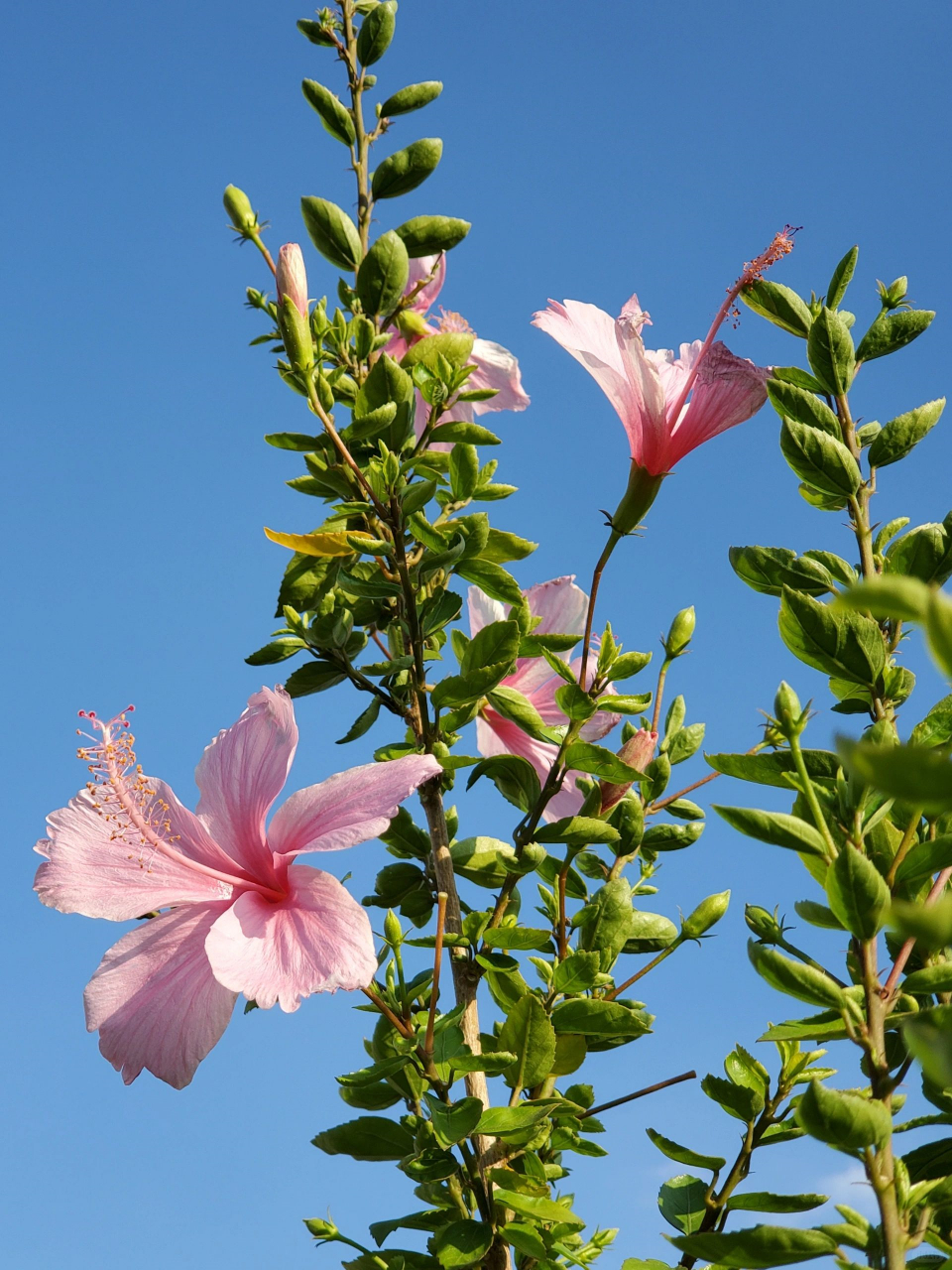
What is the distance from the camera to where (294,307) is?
1.75m

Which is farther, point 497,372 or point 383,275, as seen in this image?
point 497,372

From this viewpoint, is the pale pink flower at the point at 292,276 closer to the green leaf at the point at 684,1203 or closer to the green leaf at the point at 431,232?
the green leaf at the point at 431,232

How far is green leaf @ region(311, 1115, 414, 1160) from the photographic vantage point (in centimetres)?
171

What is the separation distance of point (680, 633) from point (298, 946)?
2.89 ft

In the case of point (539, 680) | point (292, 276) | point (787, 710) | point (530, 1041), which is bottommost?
point (530, 1041)

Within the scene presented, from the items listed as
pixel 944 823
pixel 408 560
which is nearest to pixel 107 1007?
pixel 408 560

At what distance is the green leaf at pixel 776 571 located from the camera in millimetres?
1436

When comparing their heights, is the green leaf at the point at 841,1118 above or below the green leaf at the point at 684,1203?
above

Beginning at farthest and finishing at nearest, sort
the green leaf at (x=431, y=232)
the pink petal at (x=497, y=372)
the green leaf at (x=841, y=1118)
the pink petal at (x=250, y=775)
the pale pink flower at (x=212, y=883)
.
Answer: the pink petal at (x=497, y=372) < the green leaf at (x=431, y=232) < the pink petal at (x=250, y=775) < the pale pink flower at (x=212, y=883) < the green leaf at (x=841, y=1118)

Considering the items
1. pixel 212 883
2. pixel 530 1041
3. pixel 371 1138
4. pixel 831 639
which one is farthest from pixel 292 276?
pixel 371 1138

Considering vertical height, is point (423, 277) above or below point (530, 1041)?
above

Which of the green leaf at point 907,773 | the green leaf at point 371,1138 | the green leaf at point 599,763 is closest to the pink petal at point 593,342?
the green leaf at point 599,763

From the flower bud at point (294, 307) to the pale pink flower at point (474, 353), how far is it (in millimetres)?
461

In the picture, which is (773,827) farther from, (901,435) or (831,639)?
(901,435)
